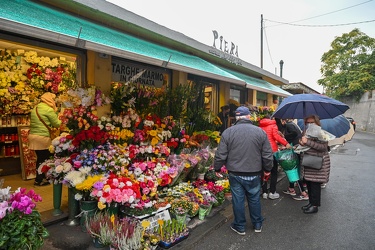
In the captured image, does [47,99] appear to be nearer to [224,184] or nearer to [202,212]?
[202,212]

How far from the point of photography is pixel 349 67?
3041cm

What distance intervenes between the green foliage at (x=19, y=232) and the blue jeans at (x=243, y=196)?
260 cm

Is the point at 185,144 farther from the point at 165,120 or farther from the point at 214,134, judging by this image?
the point at 214,134

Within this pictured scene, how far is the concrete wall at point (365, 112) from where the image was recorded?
26.9 metres

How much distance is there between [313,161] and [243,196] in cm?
161

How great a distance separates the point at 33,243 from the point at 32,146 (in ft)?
11.3

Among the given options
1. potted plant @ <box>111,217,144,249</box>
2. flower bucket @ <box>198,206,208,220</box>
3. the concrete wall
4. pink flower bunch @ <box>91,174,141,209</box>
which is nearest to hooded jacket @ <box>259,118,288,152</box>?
flower bucket @ <box>198,206,208,220</box>

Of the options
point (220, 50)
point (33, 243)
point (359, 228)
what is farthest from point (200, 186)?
point (220, 50)

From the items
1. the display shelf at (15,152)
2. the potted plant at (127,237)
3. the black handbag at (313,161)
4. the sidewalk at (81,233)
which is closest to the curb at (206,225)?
the sidewalk at (81,233)

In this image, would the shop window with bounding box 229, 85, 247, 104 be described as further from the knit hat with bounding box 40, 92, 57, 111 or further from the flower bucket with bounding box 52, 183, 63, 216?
the flower bucket with bounding box 52, 183, 63, 216

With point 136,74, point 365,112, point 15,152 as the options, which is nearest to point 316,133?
point 136,74

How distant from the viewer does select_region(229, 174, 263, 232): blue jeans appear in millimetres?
3824

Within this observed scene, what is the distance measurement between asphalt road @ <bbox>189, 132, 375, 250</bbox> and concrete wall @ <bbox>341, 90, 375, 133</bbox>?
2550 centimetres

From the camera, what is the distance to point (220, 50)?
25.8ft
